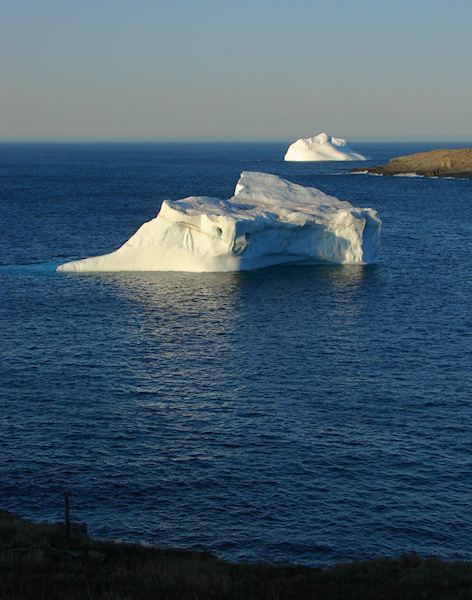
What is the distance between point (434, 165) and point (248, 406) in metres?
151

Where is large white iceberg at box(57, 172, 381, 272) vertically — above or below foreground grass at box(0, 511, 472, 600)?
above

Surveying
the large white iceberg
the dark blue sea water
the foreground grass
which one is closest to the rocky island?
the dark blue sea water

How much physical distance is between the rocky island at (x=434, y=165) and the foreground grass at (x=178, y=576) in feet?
506

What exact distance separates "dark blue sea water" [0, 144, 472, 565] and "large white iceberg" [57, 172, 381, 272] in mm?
1596

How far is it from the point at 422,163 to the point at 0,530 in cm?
16554

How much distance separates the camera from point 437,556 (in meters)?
24.0

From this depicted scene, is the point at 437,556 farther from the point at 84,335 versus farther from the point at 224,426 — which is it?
the point at 84,335

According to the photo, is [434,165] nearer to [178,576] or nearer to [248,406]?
[248,406]

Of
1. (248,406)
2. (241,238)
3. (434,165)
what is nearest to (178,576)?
(248,406)

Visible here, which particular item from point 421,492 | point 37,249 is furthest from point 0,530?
point 37,249

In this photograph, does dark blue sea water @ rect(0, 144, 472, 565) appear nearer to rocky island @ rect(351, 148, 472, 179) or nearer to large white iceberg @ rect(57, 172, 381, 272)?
large white iceberg @ rect(57, 172, 381, 272)

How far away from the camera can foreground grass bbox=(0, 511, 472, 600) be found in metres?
18.0

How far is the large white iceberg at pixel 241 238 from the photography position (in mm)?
58656

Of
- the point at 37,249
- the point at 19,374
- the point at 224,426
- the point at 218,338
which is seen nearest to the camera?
the point at 224,426
